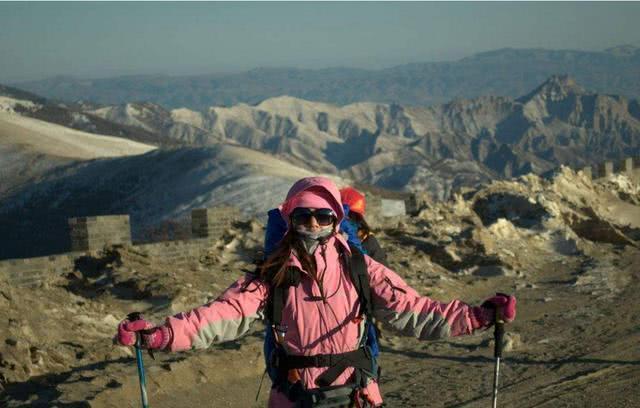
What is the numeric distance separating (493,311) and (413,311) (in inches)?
13.7

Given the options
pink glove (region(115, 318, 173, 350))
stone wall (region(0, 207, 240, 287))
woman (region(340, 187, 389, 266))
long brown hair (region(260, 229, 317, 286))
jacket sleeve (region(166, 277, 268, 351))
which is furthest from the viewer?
stone wall (region(0, 207, 240, 287))

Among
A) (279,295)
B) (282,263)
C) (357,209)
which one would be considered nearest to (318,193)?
(282,263)

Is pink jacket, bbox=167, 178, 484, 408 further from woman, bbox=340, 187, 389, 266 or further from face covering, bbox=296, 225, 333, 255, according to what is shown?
woman, bbox=340, 187, 389, 266

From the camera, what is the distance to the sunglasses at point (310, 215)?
4094 millimetres

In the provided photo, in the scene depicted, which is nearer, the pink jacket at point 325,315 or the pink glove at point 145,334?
the pink glove at point 145,334

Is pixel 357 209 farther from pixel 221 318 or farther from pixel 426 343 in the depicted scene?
pixel 426 343

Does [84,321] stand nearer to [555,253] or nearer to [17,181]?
[555,253]

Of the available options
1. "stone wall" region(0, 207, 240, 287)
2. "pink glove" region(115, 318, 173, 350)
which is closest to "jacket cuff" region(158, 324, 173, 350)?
"pink glove" region(115, 318, 173, 350)

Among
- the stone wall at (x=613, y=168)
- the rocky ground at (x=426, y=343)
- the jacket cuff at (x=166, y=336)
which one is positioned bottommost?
the stone wall at (x=613, y=168)

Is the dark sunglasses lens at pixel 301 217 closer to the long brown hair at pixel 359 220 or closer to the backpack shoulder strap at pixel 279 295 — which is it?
the backpack shoulder strap at pixel 279 295

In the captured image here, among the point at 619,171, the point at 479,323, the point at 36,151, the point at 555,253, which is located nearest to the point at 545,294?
the point at 555,253

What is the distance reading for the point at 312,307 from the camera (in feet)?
13.3

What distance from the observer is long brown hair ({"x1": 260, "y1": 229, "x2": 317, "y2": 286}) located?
402 cm

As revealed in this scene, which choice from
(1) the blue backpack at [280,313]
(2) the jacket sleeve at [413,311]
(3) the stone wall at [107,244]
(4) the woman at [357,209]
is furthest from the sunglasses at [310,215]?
(3) the stone wall at [107,244]
